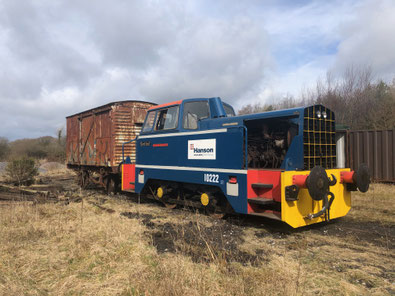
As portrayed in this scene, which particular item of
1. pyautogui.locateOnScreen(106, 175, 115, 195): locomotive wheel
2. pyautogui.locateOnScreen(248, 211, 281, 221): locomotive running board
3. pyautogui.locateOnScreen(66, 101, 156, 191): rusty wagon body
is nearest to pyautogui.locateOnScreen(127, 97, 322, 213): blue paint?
pyautogui.locateOnScreen(248, 211, 281, 221): locomotive running board

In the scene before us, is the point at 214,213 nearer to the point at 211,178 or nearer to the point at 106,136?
the point at 211,178

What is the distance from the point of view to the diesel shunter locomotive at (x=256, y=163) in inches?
212

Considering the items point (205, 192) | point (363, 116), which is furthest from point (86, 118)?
point (363, 116)

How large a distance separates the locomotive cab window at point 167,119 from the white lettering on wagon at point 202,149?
2.74 ft

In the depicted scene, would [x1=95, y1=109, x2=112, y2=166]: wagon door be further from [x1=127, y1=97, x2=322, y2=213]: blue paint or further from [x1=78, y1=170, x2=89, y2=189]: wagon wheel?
[x1=127, y1=97, x2=322, y2=213]: blue paint

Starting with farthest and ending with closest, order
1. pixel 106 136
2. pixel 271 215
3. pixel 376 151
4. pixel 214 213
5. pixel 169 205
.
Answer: pixel 376 151 → pixel 106 136 → pixel 169 205 → pixel 214 213 → pixel 271 215

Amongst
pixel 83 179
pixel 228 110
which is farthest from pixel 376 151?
pixel 83 179

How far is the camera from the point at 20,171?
41.4ft

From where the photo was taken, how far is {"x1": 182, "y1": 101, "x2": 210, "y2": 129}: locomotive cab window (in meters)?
7.12

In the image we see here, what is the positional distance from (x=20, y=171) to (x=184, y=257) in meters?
11.4

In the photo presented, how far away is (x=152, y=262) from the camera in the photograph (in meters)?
3.93

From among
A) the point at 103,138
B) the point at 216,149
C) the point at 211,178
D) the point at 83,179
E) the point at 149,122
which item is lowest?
the point at 83,179

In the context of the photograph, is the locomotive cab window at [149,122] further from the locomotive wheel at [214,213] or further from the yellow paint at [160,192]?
the locomotive wheel at [214,213]

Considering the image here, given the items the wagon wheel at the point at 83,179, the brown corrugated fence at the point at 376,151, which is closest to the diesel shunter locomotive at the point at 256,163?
the wagon wheel at the point at 83,179
